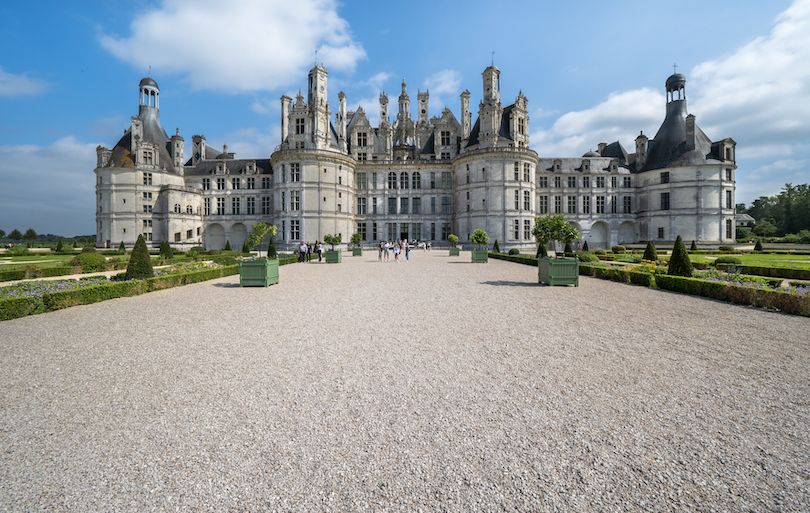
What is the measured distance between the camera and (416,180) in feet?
166

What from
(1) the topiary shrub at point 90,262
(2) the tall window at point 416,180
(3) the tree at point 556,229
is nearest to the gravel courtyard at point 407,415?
(3) the tree at point 556,229

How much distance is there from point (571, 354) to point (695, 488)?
10.7ft

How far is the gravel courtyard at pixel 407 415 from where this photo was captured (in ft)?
9.74

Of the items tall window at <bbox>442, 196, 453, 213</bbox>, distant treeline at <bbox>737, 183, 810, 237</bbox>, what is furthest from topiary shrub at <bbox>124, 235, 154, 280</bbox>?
distant treeline at <bbox>737, 183, 810, 237</bbox>

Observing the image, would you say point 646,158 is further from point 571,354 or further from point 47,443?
point 47,443

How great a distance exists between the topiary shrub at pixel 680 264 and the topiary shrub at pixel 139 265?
814 inches

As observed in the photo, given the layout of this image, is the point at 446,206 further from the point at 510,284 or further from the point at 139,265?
the point at 139,265

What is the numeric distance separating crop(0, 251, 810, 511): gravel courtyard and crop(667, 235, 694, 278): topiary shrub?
5.46m

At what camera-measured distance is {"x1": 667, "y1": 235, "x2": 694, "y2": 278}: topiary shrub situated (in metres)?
13.6

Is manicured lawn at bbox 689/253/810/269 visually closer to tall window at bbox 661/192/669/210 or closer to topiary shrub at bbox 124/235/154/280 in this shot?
tall window at bbox 661/192/669/210

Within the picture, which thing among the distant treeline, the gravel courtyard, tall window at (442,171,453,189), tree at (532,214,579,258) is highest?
tall window at (442,171,453,189)

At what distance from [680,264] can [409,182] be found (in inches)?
1552

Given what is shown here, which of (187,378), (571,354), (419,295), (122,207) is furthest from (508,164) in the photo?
(122,207)

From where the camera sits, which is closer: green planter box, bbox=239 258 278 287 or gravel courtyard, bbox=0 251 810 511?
gravel courtyard, bbox=0 251 810 511
